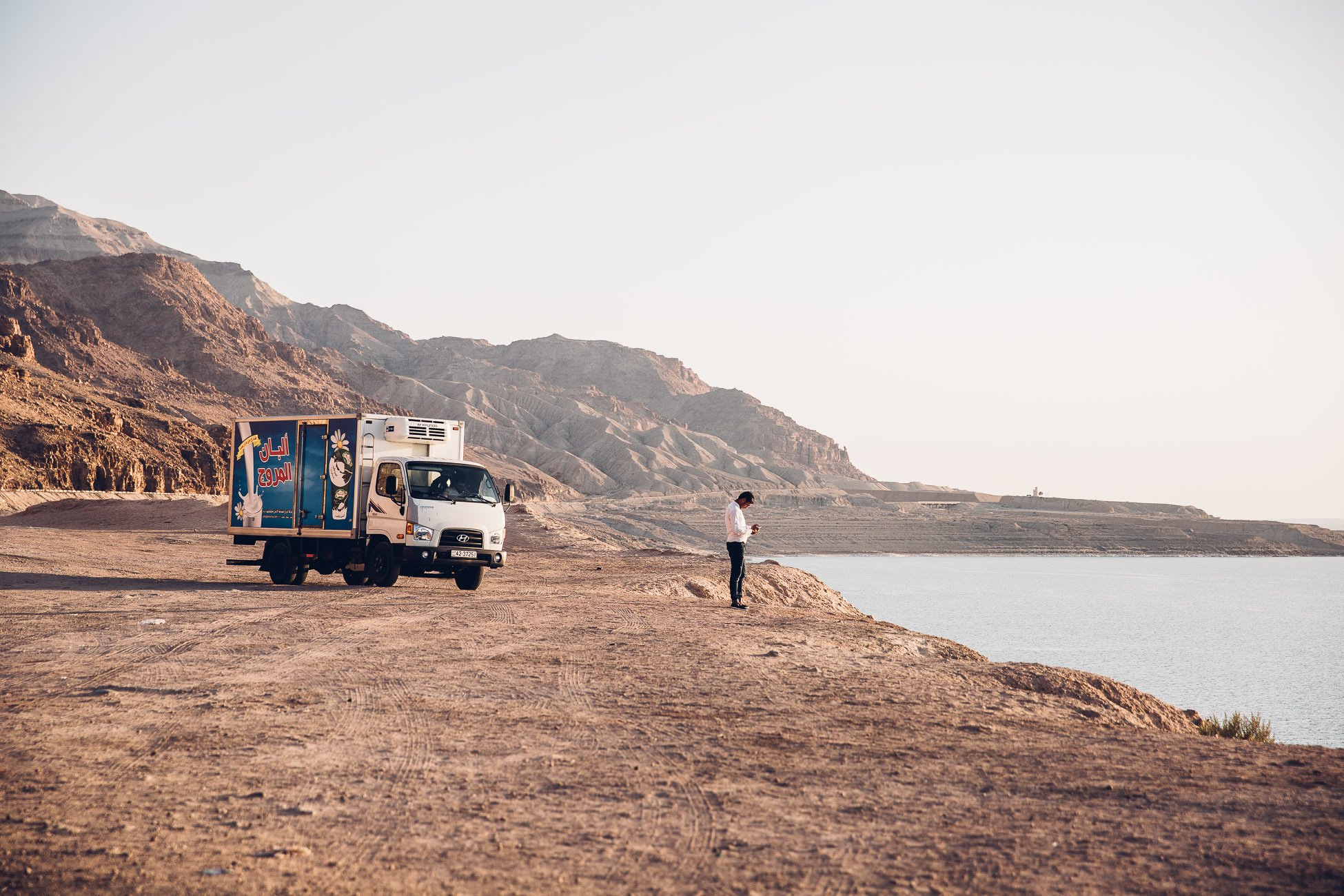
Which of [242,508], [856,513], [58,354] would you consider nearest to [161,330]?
[58,354]

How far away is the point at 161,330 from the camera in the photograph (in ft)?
403

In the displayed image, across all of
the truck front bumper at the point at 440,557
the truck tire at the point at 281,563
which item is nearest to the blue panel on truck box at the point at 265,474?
the truck tire at the point at 281,563

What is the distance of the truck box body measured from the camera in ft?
71.7

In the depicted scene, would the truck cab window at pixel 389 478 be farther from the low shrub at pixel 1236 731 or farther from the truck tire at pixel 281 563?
the low shrub at pixel 1236 731

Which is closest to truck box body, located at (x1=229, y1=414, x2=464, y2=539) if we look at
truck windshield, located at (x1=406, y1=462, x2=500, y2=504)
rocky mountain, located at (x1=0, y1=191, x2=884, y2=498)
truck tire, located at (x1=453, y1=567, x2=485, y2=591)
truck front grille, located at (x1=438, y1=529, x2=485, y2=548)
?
truck windshield, located at (x1=406, y1=462, x2=500, y2=504)

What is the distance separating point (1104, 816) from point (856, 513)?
385ft

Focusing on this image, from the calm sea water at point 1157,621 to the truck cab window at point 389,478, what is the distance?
58.7ft

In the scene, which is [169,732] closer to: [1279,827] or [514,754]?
[514,754]

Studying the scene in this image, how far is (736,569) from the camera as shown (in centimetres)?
1900

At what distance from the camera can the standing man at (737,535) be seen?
17.9 meters

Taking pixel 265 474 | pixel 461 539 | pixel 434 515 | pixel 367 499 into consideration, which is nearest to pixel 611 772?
pixel 434 515

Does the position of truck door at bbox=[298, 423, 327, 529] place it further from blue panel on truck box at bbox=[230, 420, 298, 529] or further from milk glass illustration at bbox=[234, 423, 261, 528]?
milk glass illustration at bbox=[234, 423, 261, 528]

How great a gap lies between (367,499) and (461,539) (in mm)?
2158

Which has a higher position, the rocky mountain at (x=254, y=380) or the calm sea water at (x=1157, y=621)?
the rocky mountain at (x=254, y=380)
